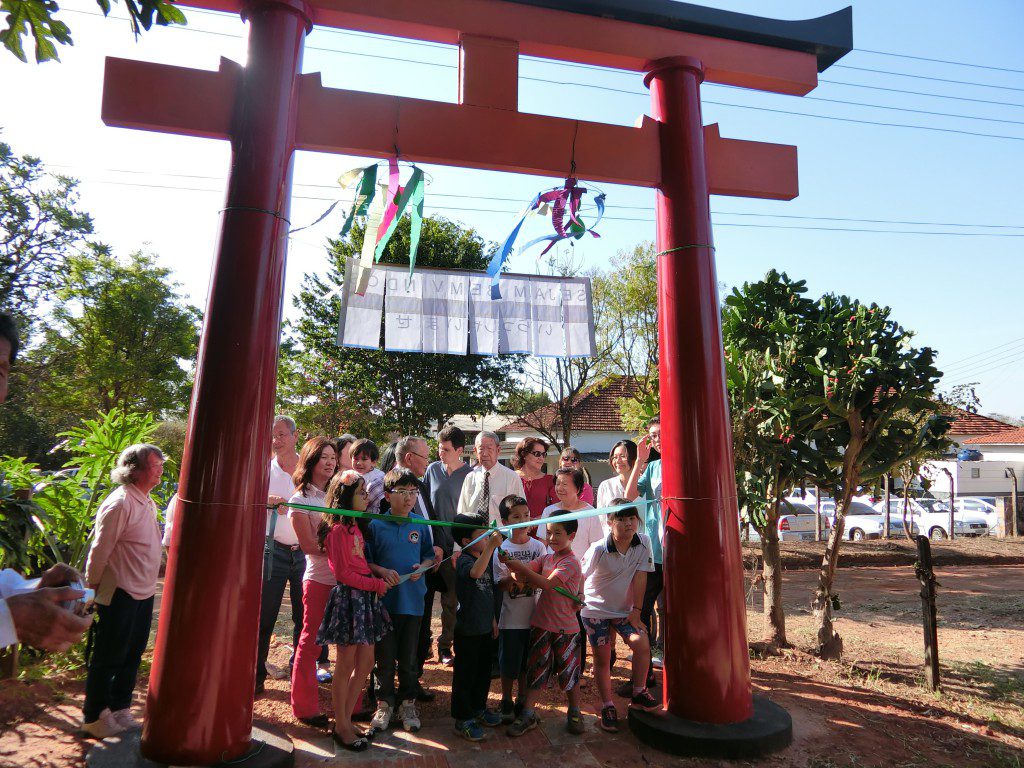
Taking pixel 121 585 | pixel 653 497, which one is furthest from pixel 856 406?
pixel 121 585

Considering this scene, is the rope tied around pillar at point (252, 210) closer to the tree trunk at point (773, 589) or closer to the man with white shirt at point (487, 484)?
the man with white shirt at point (487, 484)

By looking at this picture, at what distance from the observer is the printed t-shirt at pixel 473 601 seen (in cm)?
399

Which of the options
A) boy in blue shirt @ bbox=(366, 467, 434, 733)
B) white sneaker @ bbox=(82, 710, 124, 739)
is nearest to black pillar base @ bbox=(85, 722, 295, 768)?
white sneaker @ bbox=(82, 710, 124, 739)

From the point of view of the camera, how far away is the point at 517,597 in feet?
13.6

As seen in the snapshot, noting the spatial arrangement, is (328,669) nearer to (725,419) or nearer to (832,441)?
(725,419)

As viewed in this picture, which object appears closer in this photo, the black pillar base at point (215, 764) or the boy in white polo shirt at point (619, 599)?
the black pillar base at point (215, 764)

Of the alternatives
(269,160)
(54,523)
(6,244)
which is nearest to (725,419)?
(269,160)

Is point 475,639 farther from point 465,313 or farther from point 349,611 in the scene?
point 465,313

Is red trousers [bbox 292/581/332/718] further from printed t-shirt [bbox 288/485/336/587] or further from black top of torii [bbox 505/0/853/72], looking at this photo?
black top of torii [bbox 505/0/853/72]

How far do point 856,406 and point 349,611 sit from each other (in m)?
4.57

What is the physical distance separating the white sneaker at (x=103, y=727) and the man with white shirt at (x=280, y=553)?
896mm

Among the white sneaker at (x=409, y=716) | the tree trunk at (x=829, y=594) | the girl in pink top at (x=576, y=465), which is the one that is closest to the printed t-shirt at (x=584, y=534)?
the girl in pink top at (x=576, y=465)

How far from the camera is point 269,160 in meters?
3.66

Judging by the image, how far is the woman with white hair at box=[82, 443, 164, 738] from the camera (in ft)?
12.1
